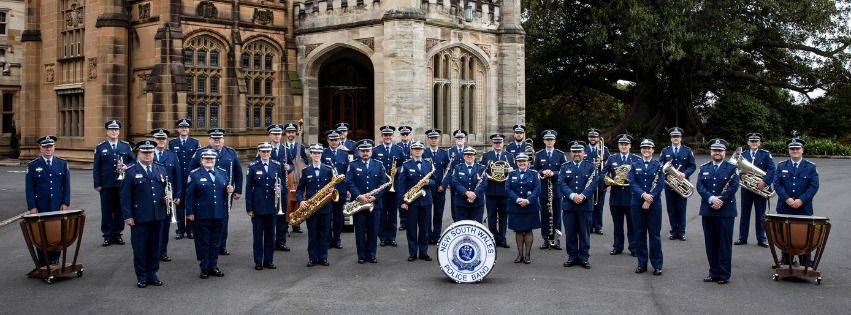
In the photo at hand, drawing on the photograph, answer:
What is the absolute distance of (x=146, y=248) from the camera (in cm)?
960

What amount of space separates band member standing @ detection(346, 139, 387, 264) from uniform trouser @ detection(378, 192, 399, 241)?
735 millimetres

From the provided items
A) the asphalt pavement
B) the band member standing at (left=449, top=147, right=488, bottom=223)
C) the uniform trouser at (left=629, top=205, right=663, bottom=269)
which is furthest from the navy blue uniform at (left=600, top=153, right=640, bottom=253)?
the band member standing at (left=449, top=147, right=488, bottom=223)

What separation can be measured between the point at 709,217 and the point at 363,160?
4969 mm

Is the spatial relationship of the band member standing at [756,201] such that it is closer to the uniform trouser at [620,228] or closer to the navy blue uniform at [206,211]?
the uniform trouser at [620,228]

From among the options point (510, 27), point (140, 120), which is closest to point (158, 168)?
point (140, 120)

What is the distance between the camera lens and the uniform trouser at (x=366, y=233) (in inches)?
440

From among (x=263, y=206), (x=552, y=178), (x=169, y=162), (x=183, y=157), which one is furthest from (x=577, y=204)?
(x=183, y=157)

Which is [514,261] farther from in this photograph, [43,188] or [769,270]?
[43,188]

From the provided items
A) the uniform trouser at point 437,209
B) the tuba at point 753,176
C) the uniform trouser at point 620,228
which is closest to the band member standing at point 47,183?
the uniform trouser at point 437,209

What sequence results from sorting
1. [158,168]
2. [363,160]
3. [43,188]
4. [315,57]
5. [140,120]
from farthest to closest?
1. [315,57]
2. [140,120]
3. [363,160]
4. [43,188]
5. [158,168]

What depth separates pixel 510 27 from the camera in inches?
1057

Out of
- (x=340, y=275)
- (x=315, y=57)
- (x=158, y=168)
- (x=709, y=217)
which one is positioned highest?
(x=315, y=57)

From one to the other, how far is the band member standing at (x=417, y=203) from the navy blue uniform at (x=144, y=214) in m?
3.53

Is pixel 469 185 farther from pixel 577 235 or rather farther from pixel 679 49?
pixel 679 49
